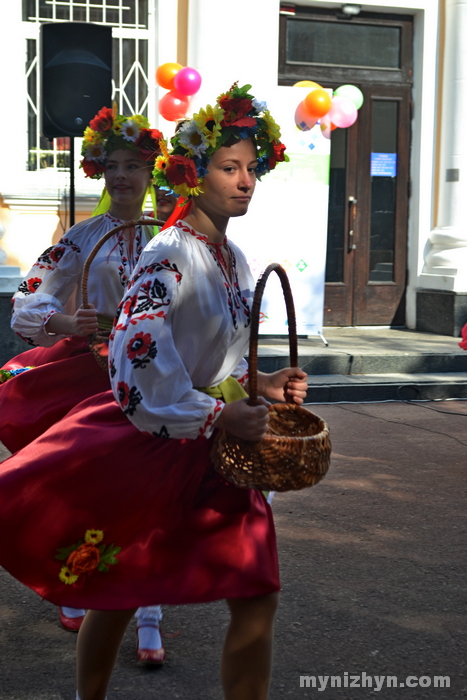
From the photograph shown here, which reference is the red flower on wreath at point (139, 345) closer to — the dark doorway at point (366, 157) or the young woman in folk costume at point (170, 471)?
the young woman in folk costume at point (170, 471)

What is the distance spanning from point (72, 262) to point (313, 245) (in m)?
6.16

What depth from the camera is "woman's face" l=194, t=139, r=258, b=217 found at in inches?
91.2

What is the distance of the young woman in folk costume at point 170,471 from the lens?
2.06 m

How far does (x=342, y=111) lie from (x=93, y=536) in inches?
295

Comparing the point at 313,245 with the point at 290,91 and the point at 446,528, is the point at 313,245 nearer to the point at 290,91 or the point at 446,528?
the point at 290,91

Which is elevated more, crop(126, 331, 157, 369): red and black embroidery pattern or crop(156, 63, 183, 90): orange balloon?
crop(156, 63, 183, 90): orange balloon

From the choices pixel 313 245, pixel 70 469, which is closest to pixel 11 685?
pixel 70 469

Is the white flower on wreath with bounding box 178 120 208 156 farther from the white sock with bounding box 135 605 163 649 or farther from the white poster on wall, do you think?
the white poster on wall

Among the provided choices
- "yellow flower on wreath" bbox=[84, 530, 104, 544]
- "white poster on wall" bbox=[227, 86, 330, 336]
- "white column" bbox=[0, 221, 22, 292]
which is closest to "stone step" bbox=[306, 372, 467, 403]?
"white poster on wall" bbox=[227, 86, 330, 336]

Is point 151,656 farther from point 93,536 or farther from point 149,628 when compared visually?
point 93,536

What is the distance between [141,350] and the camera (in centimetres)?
204

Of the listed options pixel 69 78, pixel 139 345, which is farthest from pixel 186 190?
pixel 69 78

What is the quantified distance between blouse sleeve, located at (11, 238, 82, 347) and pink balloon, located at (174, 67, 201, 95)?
17.6ft

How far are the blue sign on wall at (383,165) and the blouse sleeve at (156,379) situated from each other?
31.0 ft
